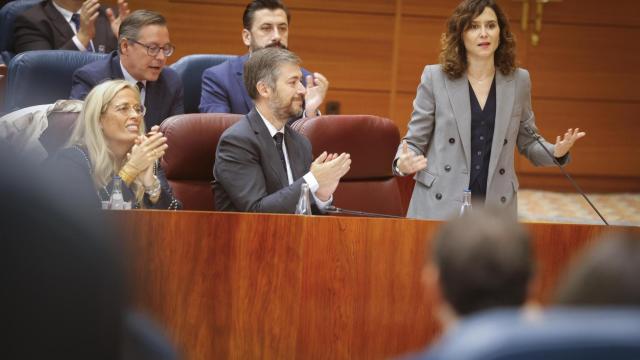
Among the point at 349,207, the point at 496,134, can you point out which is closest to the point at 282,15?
the point at 349,207

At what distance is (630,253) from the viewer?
0.86m

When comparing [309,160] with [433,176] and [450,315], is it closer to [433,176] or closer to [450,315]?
[433,176]

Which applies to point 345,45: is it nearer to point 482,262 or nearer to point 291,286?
point 291,286

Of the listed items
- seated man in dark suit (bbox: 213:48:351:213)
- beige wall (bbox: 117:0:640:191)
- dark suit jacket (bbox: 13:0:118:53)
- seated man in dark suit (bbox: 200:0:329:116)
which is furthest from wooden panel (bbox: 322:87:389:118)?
seated man in dark suit (bbox: 213:48:351:213)

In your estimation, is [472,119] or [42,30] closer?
[472,119]

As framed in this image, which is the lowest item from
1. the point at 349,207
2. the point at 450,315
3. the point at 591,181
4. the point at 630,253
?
the point at 591,181

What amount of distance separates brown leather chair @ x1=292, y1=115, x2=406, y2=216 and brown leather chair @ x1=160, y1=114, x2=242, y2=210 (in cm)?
33

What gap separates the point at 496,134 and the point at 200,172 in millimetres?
954

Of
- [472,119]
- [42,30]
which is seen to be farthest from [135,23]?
[472,119]

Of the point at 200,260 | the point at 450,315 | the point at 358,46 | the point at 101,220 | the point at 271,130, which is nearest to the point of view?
the point at 101,220

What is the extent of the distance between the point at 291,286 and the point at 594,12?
15.5ft

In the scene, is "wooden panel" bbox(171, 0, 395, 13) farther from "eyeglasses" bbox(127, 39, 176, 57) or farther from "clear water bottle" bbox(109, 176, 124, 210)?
"clear water bottle" bbox(109, 176, 124, 210)

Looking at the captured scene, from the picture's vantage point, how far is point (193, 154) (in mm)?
3086

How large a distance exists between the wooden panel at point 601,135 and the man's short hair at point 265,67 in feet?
12.2
